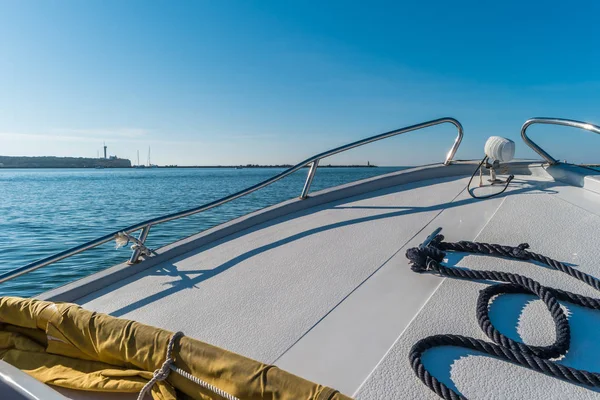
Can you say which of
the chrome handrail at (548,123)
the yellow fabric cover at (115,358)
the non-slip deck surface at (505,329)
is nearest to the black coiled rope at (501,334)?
the non-slip deck surface at (505,329)

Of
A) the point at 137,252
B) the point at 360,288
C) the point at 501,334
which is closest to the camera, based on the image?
the point at 501,334

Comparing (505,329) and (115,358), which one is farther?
(505,329)

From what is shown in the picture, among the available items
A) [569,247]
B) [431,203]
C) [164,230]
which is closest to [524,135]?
[431,203]

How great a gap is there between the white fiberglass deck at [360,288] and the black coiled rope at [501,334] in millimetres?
38

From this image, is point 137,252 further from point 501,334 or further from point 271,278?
point 501,334

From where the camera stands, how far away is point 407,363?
3.78 ft

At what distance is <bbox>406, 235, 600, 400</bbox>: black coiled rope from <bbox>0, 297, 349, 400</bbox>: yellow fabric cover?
483 mm

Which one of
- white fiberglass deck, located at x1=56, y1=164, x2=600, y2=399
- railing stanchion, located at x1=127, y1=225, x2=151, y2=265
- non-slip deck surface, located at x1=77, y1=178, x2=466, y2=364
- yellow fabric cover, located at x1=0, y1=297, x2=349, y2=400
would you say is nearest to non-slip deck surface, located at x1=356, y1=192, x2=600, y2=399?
white fiberglass deck, located at x1=56, y1=164, x2=600, y2=399

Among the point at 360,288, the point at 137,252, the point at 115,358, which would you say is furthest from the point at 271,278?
the point at 115,358

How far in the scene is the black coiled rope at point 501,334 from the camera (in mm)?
1017

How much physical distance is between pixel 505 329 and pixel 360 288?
60 centimetres

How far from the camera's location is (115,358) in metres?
1.01

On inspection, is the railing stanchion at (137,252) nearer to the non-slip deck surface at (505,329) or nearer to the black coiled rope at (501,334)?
the black coiled rope at (501,334)

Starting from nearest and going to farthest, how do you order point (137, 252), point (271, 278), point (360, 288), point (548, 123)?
point (360, 288)
point (271, 278)
point (137, 252)
point (548, 123)
